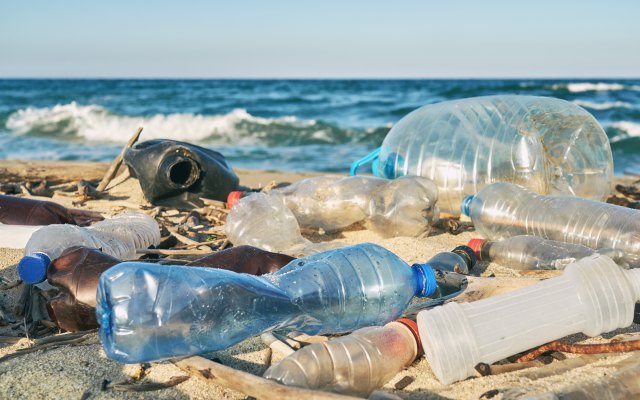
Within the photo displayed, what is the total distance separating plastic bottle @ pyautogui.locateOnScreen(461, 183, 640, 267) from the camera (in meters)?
2.95

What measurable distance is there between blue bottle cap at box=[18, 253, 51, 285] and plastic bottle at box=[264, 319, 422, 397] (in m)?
0.93

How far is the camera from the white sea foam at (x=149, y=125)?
12523 millimetres

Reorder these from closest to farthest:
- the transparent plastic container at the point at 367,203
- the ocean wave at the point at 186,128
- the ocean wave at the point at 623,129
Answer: the transparent plastic container at the point at 367,203 → the ocean wave at the point at 623,129 → the ocean wave at the point at 186,128

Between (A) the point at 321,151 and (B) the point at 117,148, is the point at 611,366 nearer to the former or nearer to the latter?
(A) the point at 321,151

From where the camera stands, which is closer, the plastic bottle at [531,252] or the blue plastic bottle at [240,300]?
the blue plastic bottle at [240,300]

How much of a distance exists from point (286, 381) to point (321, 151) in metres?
8.03

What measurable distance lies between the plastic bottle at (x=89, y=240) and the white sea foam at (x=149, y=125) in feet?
26.5

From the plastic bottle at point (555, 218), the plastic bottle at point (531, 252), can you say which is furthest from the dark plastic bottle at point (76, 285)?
the plastic bottle at point (555, 218)

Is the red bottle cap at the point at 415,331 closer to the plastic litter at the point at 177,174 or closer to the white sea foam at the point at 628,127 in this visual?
the plastic litter at the point at 177,174

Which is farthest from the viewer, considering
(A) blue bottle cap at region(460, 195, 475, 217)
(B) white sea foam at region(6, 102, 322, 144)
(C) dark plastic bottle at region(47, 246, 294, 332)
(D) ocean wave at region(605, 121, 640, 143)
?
(B) white sea foam at region(6, 102, 322, 144)

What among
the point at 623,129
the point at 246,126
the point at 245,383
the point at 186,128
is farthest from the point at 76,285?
the point at 186,128

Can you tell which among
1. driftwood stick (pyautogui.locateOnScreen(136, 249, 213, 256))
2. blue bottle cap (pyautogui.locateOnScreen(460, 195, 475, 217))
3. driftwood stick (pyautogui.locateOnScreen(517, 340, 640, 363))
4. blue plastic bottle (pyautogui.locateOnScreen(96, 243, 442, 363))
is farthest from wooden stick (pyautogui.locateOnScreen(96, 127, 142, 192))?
driftwood stick (pyautogui.locateOnScreen(517, 340, 640, 363))

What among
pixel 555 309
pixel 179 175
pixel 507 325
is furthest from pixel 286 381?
pixel 179 175

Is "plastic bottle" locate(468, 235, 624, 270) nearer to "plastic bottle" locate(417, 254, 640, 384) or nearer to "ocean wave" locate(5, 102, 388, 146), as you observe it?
"plastic bottle" locate(417, 254, 640, 384)
